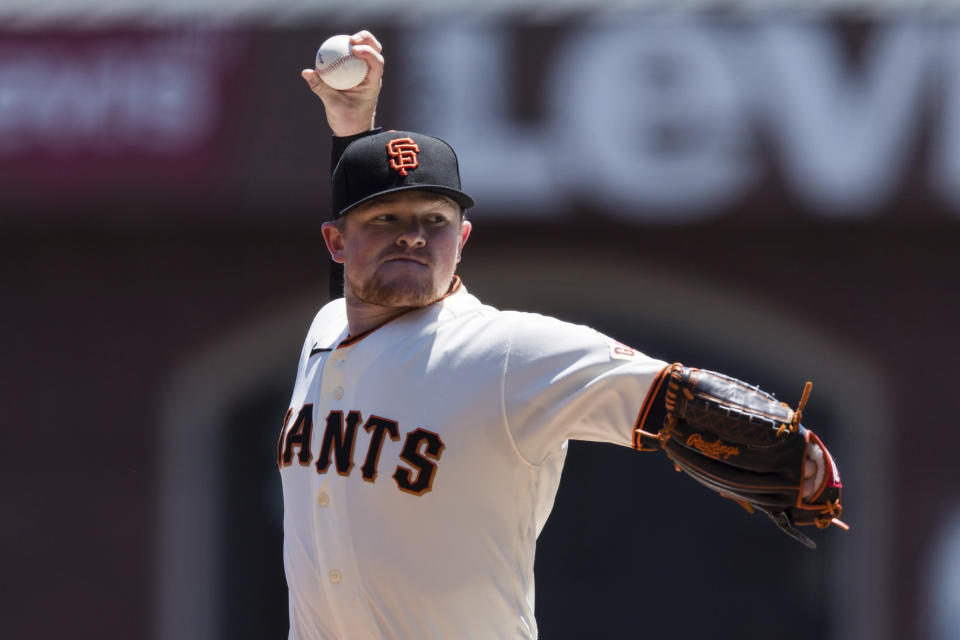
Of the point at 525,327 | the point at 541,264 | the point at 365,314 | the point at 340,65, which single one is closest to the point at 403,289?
the point at 365,314

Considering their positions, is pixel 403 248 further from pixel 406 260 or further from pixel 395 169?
pixel 395 169

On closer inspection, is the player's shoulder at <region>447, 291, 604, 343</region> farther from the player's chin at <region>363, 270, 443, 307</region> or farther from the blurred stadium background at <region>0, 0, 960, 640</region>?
the blurred stadium background at <region>0, 0, 960, 640</region>

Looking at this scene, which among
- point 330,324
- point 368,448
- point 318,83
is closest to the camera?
point 368,448

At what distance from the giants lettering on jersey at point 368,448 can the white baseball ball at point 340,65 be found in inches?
31.2

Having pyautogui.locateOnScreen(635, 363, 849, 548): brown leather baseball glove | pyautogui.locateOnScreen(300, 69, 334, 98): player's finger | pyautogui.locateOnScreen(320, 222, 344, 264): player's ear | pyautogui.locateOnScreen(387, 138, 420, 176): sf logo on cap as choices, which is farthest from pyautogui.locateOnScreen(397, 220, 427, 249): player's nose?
pyautogui.locateOnScreen(300, 69, 334, 98): player's finger

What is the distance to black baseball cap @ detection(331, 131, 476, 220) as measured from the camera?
8.08 ft

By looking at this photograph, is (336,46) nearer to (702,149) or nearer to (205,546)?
(702,149)

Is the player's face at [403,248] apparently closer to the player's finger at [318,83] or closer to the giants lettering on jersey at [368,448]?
the giants lettering on jersey at [368,448]

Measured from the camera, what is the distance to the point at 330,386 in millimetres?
2596

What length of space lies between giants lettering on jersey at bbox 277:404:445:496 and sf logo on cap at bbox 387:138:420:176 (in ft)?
1.61

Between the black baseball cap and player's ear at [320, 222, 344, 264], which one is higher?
the black baseball cap

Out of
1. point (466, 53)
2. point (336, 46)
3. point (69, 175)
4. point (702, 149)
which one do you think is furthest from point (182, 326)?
point (336, 46)

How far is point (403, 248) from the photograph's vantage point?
8.17 ft

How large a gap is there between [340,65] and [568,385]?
1.07m
